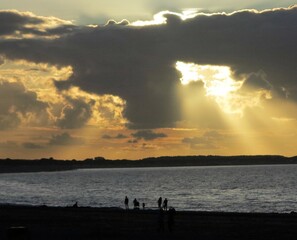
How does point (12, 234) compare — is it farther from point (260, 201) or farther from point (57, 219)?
point (260, 201)

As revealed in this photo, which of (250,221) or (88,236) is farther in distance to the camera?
(250,221)

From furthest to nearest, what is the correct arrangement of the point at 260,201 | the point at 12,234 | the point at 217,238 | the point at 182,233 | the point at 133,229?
the point at 260,201
the point at 133,229
the point at 182,233
the point at 217,238
the point at 12,234

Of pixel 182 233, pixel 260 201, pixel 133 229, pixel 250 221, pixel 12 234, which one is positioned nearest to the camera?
pixel 12 234

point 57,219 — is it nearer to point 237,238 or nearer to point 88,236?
point 88,236

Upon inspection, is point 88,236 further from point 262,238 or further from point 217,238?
point 262,238

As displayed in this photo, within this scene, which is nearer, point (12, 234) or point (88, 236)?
point (12, 234)

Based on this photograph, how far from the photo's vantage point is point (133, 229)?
1578 inches

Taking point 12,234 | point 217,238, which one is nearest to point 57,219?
point 217,238

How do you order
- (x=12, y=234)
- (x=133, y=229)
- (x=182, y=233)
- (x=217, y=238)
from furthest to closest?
1. (x=133, y=229)
2. (x=182, y=233)
3. (x=217, y=238)
4. (x=12, y=234)

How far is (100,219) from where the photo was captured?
48.8m

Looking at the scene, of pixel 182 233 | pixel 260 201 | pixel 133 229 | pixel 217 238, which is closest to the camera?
pixel 217 238

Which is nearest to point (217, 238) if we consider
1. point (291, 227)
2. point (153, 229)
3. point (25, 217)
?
point (153, 229)

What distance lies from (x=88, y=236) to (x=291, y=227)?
1492 cm

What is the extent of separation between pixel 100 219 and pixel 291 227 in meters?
14.9
